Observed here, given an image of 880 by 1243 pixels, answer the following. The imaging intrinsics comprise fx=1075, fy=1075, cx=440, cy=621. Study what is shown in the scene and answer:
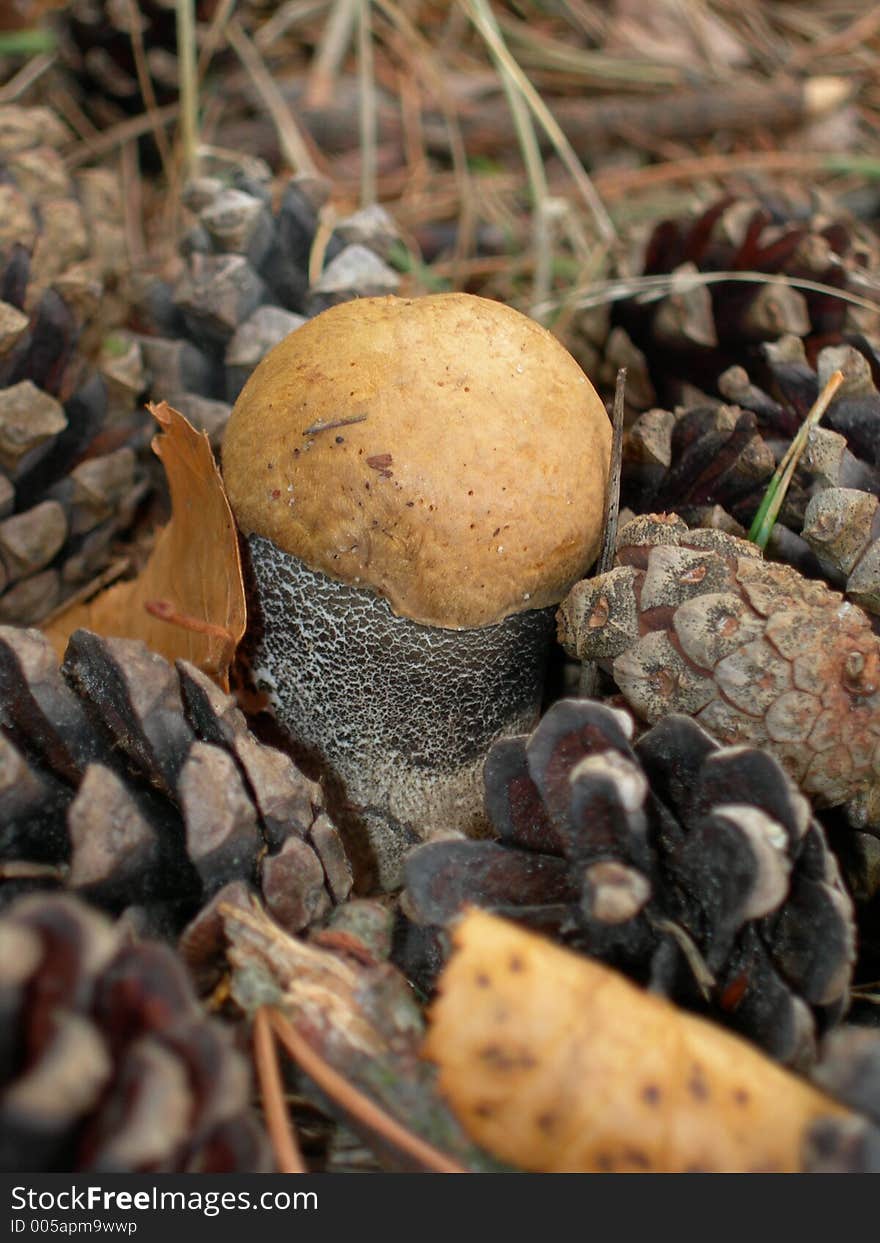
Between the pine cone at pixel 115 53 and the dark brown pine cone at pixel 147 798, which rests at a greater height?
the pine cone at pixel 115 53

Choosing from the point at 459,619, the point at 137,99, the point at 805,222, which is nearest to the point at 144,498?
the point at 459,619

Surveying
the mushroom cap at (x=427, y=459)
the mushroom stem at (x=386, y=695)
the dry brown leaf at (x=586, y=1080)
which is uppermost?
the mushroom cap at (x=427, y=459)

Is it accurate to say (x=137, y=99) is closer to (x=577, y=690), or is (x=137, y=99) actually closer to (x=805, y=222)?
(x=805, y=222)

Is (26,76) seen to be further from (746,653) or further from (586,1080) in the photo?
(586,1080)

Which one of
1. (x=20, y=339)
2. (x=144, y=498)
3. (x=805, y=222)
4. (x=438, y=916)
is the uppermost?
(x=805, y=222)

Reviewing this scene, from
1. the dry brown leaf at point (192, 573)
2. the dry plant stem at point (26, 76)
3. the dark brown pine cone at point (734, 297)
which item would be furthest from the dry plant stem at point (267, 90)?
the dry brown leaf at point (192, 573)

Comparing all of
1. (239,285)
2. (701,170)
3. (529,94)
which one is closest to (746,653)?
(239,285)

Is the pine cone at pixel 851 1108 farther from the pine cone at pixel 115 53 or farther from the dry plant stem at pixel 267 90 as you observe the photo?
the pine cone at pixel 115 53
